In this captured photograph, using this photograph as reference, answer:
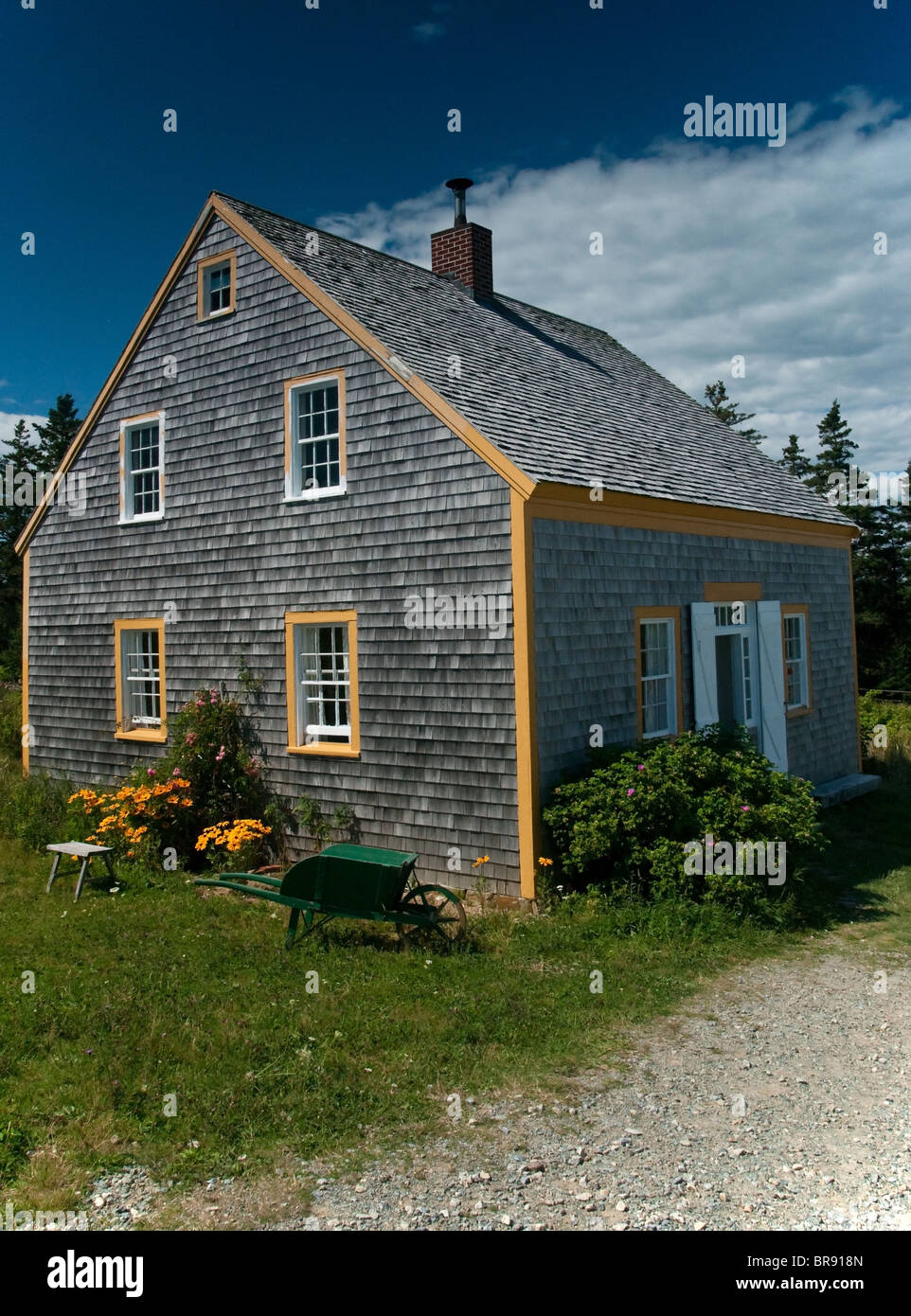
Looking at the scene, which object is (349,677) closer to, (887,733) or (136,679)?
(136,679)

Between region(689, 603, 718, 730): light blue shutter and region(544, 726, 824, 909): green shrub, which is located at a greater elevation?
region(689, 603, 718, 730): light blue shutter

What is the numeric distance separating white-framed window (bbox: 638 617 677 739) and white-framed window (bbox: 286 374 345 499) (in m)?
4.22

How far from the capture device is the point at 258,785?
40.4 ft

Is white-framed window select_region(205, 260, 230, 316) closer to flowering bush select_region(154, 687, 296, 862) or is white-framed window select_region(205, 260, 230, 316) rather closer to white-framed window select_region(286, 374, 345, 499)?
white-framed window select_region(286, 374, 345, 499)

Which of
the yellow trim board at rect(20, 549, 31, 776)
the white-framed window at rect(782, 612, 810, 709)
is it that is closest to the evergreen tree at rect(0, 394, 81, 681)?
the yellow trim board at rect(20, 549, 31, 776)

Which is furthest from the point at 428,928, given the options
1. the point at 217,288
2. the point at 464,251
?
the point at 464,251

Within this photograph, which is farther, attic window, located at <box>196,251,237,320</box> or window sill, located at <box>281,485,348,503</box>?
attic window, located at <box>196,251,237,320</box>

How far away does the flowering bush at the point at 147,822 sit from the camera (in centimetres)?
1173

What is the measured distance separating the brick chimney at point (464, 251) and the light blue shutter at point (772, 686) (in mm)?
7408

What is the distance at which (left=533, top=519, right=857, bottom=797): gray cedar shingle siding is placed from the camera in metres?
10.0

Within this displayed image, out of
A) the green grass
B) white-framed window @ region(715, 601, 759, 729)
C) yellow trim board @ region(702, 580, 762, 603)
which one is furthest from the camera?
white-framed window @ region(715, 601, 759, 729)

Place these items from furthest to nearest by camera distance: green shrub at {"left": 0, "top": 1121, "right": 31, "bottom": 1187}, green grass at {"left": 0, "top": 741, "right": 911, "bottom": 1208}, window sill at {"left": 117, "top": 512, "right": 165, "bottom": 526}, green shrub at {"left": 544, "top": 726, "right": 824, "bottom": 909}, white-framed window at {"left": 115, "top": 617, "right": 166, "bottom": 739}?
white-framed window at {"left": 115, "top": 617, "right": 166, "bottom": 739} < window sill at {"left": 117, "top": 512, "right": 165, "bottom": 526} < green shrub at {"left": 544, "top": 726, "right": 824, "bottom": 909} < green grass at {"left": 0, "top": 741, "right": 911, "bottom": 1208} < green shrub at {"left": 0, "top": 1121, "right": 31, "bottom": 1187}

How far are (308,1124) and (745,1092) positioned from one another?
2.62 m

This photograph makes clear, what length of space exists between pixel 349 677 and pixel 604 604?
303 cm
